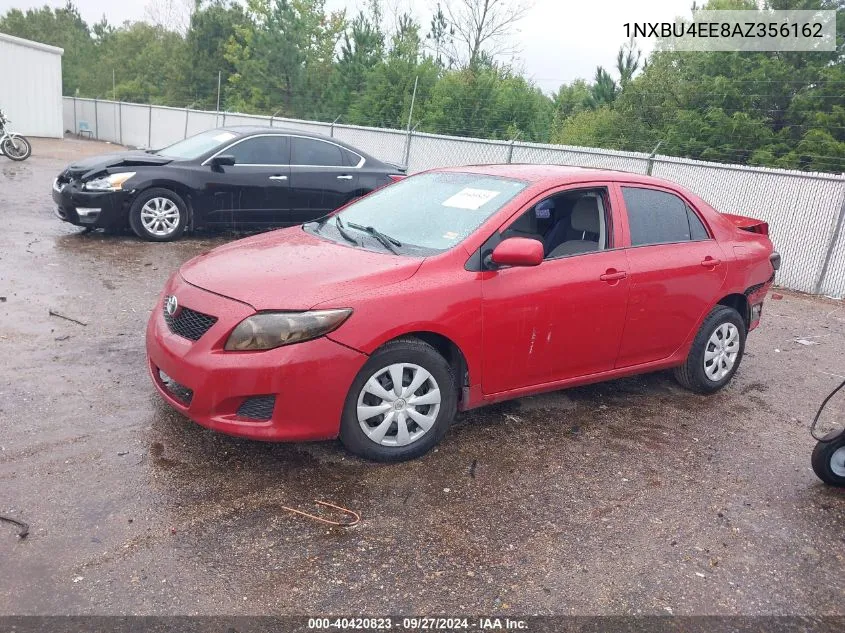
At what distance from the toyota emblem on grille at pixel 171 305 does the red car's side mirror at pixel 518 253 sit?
176 centimetres

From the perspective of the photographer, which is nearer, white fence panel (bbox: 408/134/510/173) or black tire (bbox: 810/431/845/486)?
black tire (bbox: 810/431/845/486)

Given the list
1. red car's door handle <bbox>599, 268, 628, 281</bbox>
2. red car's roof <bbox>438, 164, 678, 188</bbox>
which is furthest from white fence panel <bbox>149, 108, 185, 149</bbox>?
red car's door handle <bbox>599, 268, 628, 281</bbox>

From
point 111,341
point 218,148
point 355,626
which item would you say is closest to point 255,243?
point 111,341

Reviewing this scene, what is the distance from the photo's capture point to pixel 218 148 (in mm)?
9297

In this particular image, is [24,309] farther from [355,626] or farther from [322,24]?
[322,24]

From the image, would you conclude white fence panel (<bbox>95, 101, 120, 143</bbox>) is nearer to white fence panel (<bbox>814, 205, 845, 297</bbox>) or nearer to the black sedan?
the black sedan

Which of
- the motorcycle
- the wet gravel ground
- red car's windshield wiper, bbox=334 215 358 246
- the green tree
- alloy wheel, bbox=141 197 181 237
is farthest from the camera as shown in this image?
the green tree

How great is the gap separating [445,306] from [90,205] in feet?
21.3

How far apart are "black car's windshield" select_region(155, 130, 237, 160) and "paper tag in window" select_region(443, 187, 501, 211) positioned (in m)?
5.71

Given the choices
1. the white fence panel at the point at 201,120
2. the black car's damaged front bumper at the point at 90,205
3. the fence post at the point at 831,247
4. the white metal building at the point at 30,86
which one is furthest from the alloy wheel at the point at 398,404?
the white metal building at the point at 30,86

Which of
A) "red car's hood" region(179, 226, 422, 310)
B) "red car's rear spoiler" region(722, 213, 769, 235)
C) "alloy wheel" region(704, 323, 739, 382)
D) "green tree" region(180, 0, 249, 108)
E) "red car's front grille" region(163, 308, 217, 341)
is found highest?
"green tree" region(180, 0, 249, 108)

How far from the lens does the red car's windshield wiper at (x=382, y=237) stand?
4.21 m

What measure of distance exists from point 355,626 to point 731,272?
3.89 m

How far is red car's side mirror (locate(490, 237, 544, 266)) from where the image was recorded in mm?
3932
